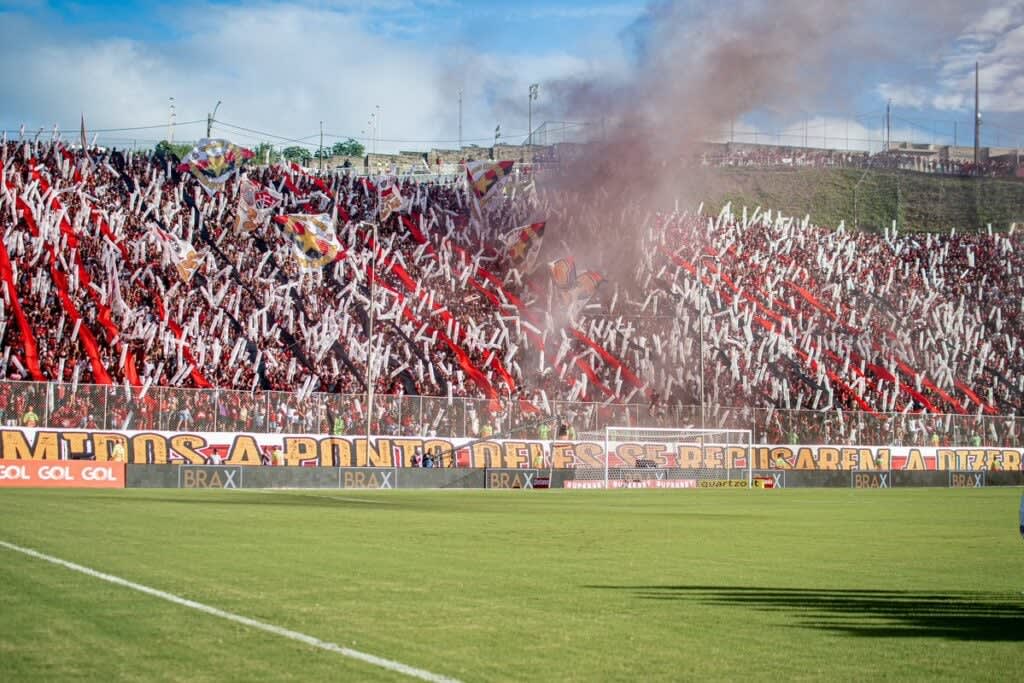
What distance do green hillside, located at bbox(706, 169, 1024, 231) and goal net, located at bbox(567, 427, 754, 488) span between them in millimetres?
44076

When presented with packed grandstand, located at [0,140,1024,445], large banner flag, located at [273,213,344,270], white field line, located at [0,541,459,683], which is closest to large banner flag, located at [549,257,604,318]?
packed grandstand, located at [0,140,1024,445]

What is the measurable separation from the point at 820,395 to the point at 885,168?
50040 millimetres

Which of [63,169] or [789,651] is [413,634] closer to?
[789,651]

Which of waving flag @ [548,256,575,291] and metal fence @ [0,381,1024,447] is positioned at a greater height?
waving flag @ [548,256,575,291]

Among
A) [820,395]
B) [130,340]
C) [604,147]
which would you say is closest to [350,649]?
[130,340]

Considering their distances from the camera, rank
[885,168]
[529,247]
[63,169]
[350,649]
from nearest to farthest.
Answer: [350,649] < [63,169] < [529,247] < [885,168]

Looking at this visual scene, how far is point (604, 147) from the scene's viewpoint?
7325 centimetres

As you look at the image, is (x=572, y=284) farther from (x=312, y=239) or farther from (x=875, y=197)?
(x=875, y=197)

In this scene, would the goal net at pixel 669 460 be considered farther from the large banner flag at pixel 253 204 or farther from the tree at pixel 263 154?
the tree at pixel 263 154

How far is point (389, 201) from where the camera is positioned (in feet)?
228

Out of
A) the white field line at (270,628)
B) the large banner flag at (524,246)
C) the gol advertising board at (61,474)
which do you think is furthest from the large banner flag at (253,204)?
the white field line at (270,628)

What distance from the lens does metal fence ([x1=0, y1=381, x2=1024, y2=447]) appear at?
42750mm

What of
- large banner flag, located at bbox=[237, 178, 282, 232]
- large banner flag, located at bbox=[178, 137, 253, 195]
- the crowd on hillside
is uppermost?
the crowd on hillside

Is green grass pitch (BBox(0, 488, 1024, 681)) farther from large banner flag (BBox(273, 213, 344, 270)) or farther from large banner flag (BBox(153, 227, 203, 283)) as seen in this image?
large banner flag (BBox(273, 213, 344, 270))
